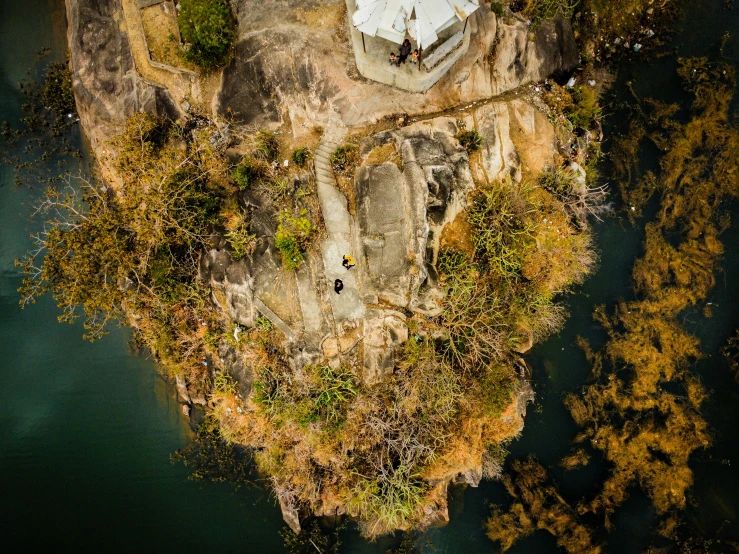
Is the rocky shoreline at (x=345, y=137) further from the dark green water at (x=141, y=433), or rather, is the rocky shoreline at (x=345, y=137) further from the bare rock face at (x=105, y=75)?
the dark green water at (x=141, y=433)

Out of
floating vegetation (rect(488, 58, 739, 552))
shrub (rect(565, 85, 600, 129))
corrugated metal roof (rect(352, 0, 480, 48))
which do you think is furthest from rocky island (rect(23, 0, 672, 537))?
floating vegetation (rect(488, 58, 739, 552))

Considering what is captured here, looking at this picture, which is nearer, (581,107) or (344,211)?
(344,211)

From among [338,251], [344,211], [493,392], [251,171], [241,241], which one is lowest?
[493,392]

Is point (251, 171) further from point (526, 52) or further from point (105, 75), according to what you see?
Result: point (526, 52)

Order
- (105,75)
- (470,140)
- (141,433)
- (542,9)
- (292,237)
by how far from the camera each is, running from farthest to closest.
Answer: (141,433), (105,75), (542,9), (470,140), (292,237)

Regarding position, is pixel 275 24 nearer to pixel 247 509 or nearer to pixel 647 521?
pixel 247 509

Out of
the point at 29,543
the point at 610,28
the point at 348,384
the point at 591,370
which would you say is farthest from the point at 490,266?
the point at 29,543

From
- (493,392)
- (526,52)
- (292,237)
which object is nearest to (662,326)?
(493,392)
